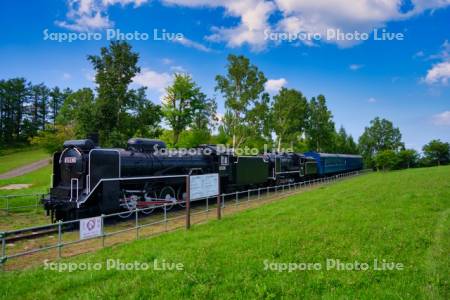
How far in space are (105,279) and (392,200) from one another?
12956mm

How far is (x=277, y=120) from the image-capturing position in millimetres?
43562

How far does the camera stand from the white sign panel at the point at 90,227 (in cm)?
738

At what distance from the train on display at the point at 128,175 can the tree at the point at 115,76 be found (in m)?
9.97

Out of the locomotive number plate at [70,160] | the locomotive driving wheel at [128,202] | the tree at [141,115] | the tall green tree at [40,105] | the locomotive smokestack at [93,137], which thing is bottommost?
the locomotive driving wheel at [128,202]

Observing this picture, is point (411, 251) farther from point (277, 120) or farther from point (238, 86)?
point (277, 120)

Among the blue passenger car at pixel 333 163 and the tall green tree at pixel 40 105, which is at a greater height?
the tall green tree at pixel 40 105

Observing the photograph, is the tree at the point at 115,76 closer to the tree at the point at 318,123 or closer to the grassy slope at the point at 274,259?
the grassy slope at the point at 274,259

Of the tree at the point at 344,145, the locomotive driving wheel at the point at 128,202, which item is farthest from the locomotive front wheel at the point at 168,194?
the tree at the point at 344,145

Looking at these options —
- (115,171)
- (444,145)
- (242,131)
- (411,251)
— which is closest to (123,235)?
(115,171)

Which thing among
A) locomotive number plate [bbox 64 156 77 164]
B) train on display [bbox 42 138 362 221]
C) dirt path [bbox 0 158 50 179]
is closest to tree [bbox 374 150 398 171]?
train on display [bbox 42 138 362 221]

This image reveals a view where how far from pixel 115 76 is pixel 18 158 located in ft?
A: 127

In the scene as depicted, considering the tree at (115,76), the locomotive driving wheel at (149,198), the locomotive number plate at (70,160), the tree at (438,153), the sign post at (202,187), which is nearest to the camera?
the sign post at (202,187)

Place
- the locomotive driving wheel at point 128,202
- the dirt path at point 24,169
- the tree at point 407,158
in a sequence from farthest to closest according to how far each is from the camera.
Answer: the tree at point 407,158 → the dirt path at point 24,169 → the locomotive driving wheel at point 128,202

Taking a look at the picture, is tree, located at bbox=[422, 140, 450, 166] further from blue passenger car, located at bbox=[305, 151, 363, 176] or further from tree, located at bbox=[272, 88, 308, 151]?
tree, located at bbox=[272, 88, 308, 151]
